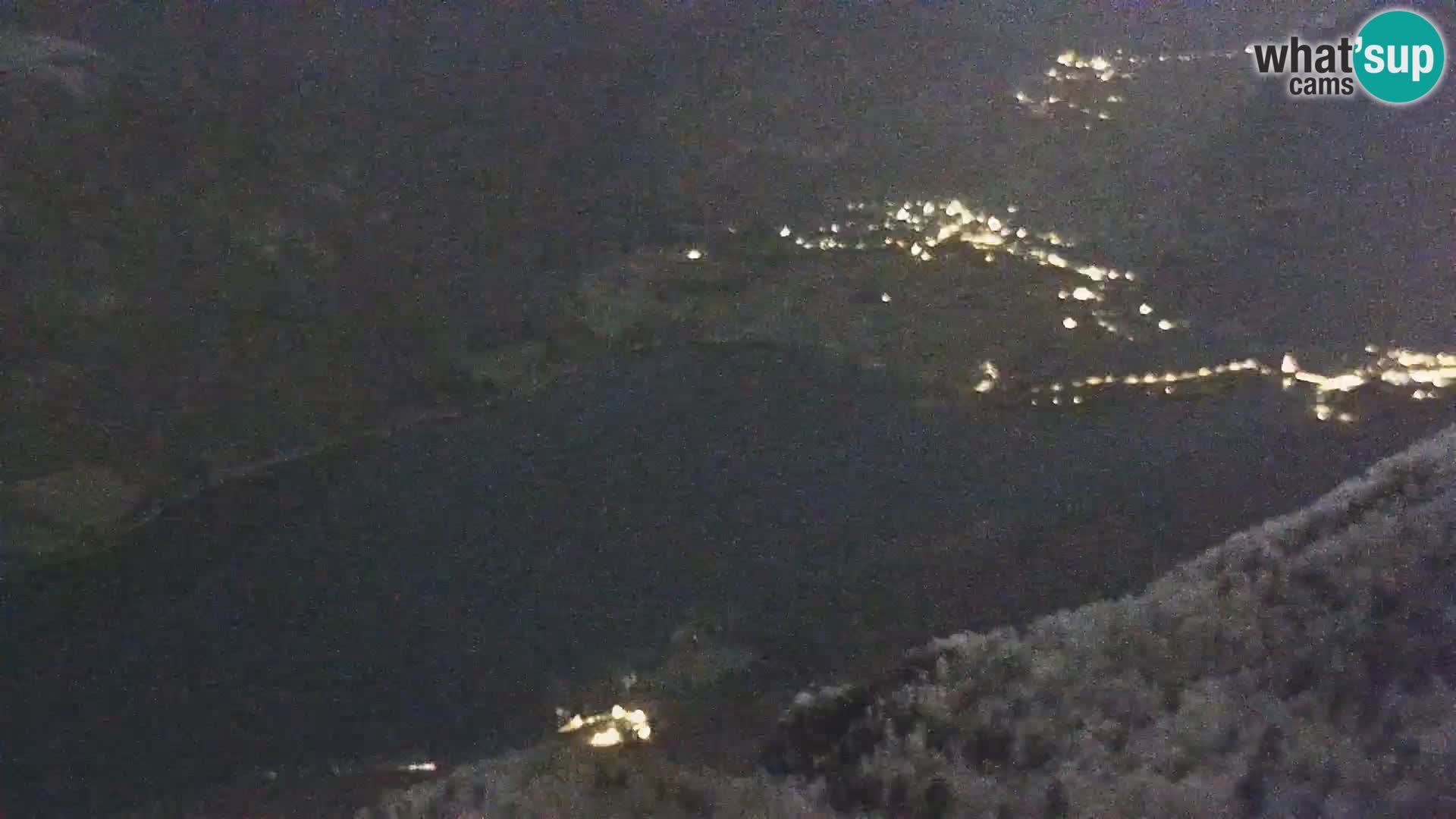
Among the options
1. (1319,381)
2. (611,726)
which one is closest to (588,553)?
(611,726)

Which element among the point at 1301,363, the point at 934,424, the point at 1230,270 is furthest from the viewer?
the point at 1230,270

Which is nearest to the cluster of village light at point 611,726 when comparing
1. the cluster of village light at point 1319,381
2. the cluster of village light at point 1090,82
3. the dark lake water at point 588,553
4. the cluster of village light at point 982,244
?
the dark lake water at point 588,553

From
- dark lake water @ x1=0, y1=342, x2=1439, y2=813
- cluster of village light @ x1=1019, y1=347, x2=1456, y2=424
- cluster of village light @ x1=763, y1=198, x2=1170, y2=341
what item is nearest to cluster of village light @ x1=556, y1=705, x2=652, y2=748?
dark lake water @ x1=0, y1=342, x2=1439, y2=813

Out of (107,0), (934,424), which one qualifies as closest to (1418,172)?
(934,424)

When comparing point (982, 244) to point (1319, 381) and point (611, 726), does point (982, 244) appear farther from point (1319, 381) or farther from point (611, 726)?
point (611, 726)

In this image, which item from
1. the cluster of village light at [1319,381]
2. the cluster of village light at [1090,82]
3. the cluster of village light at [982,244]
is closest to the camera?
the cluster of village light at [1319,381]

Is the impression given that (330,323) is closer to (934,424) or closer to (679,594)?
(679,594)

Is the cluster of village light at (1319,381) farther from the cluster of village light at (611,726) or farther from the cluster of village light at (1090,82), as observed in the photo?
the cluster of village light at (611,726)

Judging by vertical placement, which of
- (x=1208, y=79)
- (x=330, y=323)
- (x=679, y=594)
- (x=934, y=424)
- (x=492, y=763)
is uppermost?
(x=1208, y=79)
